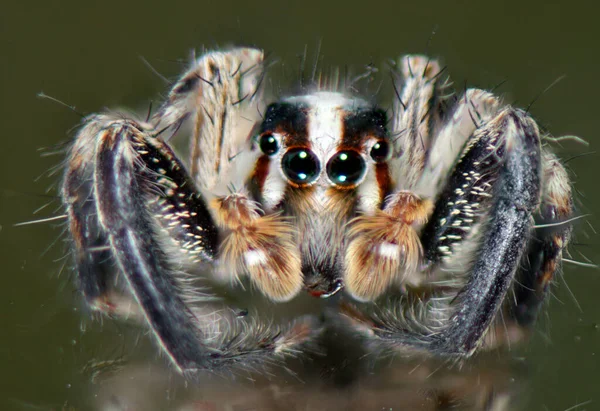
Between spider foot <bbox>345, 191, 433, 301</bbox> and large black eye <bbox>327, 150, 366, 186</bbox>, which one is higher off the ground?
large black eye <bbox>327, 150, 366, 186</bbox>

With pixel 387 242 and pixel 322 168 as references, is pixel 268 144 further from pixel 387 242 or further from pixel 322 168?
pixel 387 242

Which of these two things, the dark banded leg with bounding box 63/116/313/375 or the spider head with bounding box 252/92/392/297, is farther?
the spider head with bounding box 252/92/392/297

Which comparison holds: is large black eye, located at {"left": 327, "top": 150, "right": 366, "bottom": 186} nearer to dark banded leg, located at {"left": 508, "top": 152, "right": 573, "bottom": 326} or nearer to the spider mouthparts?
the spider mouthparts

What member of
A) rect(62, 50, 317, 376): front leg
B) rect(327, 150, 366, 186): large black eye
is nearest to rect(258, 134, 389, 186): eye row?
rect(327, 150, 366, 186): large black eye

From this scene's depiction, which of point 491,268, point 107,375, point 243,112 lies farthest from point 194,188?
point 491,268

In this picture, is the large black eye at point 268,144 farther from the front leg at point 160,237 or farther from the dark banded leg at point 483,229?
the dark banded leg at point 483,229

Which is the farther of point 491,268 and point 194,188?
point 194,188

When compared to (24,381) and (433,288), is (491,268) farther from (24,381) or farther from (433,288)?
(24,381)
